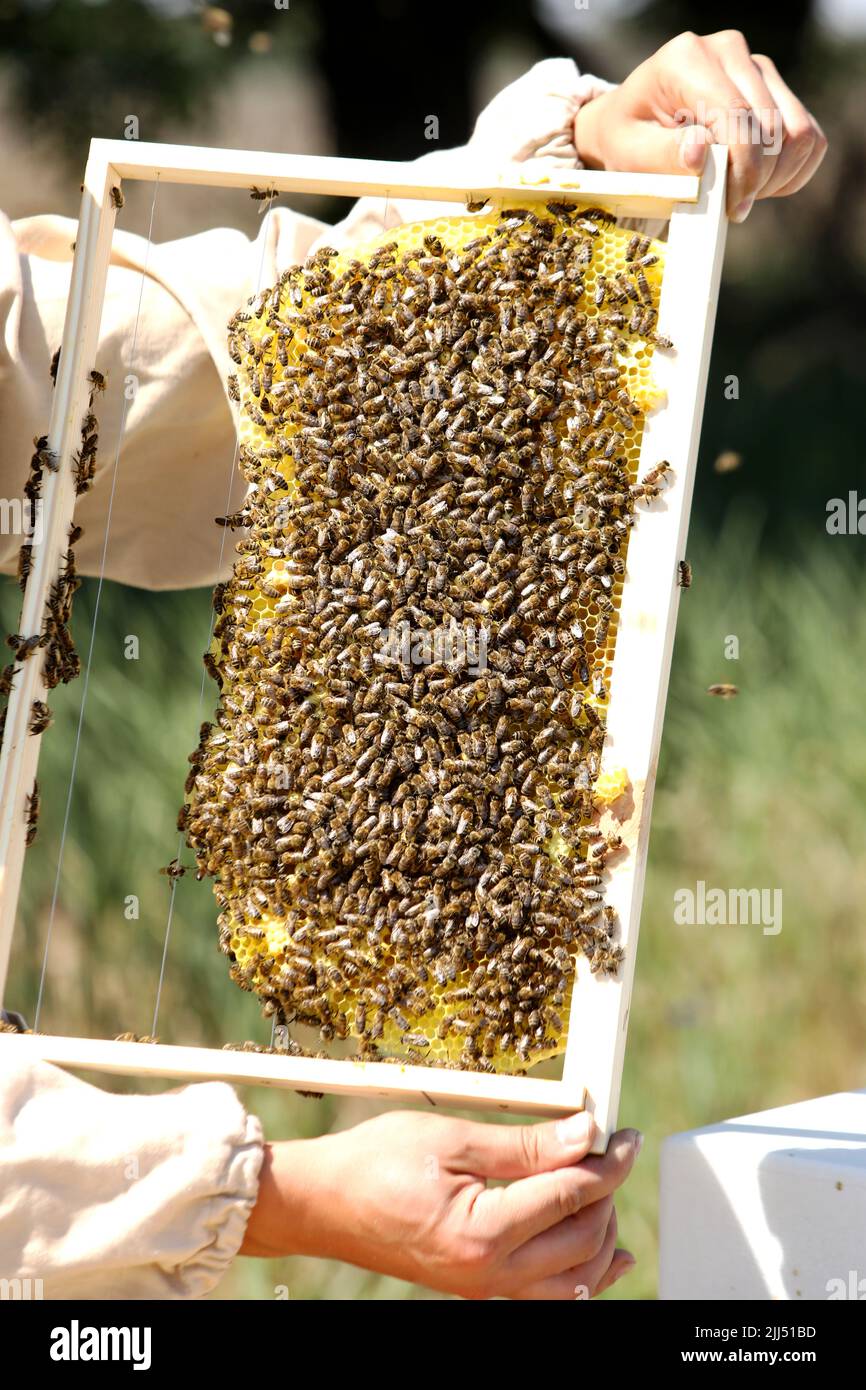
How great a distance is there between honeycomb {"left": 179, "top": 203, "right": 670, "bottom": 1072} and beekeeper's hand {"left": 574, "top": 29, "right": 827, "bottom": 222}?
0.92ft

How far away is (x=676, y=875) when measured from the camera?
643 centimetres

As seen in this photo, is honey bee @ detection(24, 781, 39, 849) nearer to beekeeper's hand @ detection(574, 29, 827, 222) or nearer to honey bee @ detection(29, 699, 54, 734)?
honey bee @ detection(29, 699, 54, 734)

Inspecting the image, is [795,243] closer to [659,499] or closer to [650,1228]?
[650,1228]

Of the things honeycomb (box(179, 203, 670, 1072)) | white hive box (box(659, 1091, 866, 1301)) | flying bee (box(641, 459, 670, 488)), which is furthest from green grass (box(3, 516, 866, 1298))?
flying bee (box(641, 459, 670, 488))

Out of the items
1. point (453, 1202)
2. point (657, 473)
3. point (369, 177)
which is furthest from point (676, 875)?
point (369, 177)

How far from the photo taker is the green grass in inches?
229

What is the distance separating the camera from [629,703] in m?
Result: 2.33

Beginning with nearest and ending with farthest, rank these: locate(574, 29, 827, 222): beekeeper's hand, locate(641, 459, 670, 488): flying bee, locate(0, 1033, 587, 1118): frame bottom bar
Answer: locate(0, 1033, 587, 1118): frame bottom bar → locate(641, 459, 670, 488): flying bee → locate(574, 29, 827, 222): beekeeper's hand

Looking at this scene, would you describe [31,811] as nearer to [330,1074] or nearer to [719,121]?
[330,1074]

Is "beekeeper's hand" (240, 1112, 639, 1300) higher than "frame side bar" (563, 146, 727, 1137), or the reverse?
"frame side bar" (563, 146, 727, 1137)

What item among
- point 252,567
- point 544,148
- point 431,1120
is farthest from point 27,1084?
point 544,148

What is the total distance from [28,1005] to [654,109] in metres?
5.32

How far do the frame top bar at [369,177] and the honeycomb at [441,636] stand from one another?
0.07 metres

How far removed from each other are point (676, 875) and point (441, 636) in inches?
172
